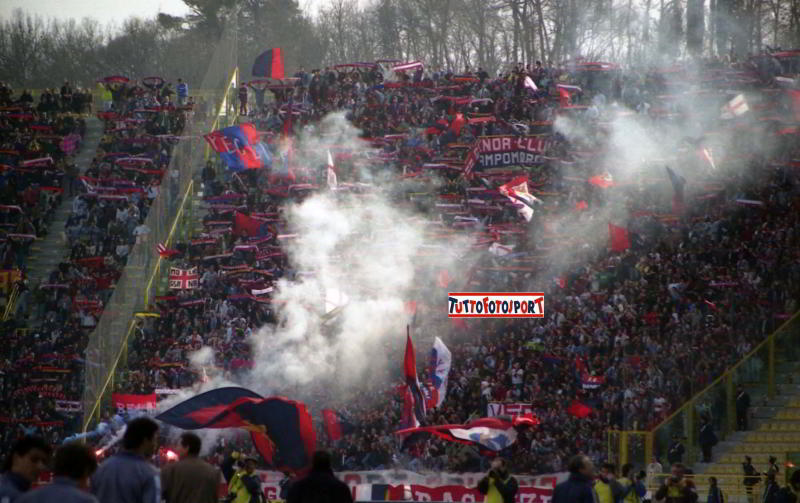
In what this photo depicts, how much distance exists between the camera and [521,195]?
1277 inches

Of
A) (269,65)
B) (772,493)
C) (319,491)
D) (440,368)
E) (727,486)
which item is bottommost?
(727,486)

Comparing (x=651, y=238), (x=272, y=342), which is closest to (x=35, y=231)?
(x=272, y=342)

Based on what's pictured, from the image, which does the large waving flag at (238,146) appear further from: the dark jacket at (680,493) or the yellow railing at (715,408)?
the dark jacket at (680,493)

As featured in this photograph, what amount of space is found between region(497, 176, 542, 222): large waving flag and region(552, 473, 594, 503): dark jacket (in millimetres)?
22318

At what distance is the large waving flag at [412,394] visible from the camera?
23.5m

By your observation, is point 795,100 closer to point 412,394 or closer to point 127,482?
point 412,394

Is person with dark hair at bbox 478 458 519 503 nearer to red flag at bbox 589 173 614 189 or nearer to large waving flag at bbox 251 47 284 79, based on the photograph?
red flag at bbox 589 173 614 189

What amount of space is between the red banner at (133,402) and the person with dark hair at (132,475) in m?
19.4

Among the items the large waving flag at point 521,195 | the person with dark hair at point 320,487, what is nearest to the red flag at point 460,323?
the large waving flag at point 521,195

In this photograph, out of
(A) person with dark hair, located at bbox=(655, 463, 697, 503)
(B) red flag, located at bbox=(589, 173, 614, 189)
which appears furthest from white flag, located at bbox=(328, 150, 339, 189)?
(A) person with dark hair, located at bbox=(655, 463, 697, 503)

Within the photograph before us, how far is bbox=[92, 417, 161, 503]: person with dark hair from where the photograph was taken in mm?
7672

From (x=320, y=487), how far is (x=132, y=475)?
131 centimetres

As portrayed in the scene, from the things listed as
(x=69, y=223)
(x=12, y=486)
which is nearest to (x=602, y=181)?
(x=69, y=223)

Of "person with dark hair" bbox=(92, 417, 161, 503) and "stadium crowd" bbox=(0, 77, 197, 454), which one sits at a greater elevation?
"stadium crowd" bbox=(0, 77, 197, 454)
